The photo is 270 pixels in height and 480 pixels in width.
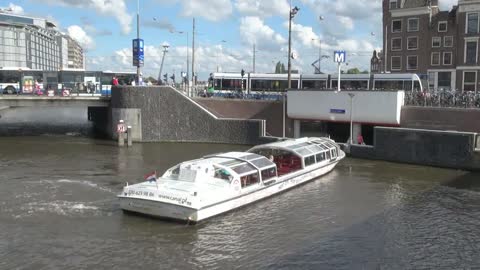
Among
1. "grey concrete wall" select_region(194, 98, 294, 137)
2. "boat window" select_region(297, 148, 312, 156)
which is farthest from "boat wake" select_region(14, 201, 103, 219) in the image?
"grey concrete wall" select_region(194, 98, 294, 137)

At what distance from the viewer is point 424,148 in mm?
33312

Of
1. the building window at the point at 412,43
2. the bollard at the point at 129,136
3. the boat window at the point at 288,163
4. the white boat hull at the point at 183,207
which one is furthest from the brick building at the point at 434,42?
the white boat hull at the point at 183,207

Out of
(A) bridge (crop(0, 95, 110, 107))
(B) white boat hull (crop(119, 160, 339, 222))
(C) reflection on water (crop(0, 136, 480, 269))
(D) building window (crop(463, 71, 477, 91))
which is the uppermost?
(D) building window (crop(463, 71, 477, 91))

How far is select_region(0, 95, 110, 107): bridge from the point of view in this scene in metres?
46.6

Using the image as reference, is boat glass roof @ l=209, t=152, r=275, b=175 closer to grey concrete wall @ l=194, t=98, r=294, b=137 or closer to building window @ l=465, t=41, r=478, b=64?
grey concrete wall @ l=194, t=98, r=294, b=137

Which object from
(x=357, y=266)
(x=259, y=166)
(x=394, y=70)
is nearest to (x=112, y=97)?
(x=259, y=166)

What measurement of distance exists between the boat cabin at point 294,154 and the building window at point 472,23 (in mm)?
44472

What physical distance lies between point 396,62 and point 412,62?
232 centimetres

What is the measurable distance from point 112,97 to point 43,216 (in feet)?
90.7

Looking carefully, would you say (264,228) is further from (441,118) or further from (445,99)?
(445,99)

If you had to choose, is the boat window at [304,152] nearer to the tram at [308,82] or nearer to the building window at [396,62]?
the tram at [308,82]

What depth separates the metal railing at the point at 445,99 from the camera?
36.2 meters

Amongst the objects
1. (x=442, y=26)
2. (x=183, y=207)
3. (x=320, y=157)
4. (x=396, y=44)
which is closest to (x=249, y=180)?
(x=183, y=207)

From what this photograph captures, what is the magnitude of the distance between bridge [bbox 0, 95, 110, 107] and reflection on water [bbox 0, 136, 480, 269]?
19.1 meters
